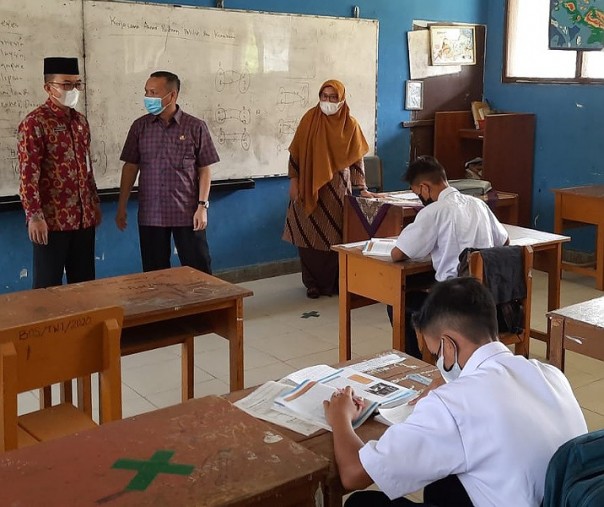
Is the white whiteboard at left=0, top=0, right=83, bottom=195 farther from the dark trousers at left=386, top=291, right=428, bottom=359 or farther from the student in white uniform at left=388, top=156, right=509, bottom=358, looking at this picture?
the dark trousers at left=386, top=291, right=428, bottom=359

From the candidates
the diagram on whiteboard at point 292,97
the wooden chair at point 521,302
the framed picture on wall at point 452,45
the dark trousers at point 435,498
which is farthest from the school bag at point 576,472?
the framed picture on wall at point 452,45

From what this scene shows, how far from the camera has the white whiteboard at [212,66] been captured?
15.5 feet

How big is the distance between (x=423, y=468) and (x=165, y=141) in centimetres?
311

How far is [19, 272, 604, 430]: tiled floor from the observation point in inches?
148

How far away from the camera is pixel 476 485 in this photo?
1.57m

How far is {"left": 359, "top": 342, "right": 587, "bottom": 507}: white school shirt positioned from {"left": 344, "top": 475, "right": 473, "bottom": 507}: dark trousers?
0.17 meters

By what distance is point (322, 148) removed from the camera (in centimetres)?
530

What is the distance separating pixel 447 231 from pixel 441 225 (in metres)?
0.04

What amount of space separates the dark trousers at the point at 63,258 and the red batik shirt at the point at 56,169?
0.21 ft

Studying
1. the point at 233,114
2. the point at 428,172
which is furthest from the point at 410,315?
the point at 233,114

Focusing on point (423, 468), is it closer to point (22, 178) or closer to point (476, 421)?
point (476, 421)

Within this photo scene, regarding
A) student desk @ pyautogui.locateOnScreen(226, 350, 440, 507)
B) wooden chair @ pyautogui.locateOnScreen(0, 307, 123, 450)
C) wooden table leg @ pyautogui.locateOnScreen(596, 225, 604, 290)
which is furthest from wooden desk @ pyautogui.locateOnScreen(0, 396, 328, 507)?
wooden table leg @ pyautogui.locateOnScreen(596, 225, 604, 290)

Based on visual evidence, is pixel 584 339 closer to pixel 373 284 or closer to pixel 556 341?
pixel 556 341

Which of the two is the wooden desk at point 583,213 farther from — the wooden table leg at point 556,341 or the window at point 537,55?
the wooden table leg at point 556,341
